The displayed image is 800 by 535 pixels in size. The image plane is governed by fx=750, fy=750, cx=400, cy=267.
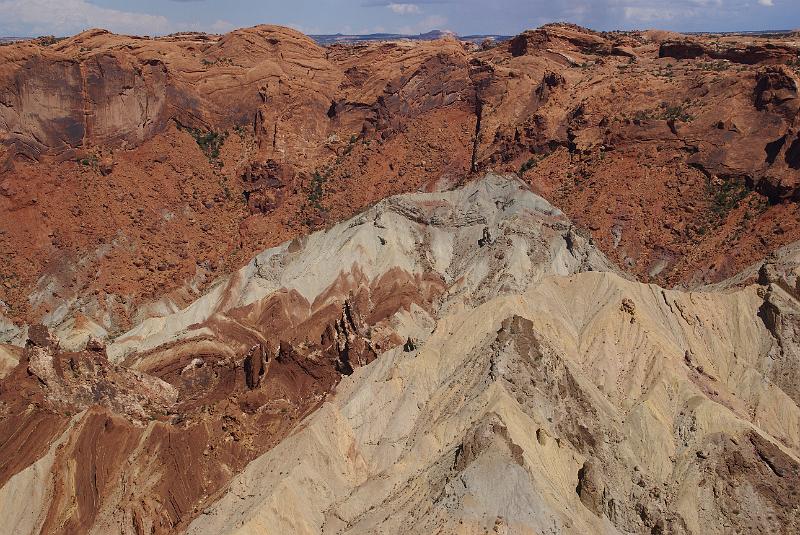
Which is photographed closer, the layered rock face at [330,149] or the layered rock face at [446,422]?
the layered rock face at [446,422]

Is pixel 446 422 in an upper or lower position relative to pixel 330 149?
lower

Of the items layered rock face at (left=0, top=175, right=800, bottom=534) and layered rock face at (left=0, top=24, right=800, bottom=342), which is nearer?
layered rock face at (left=0, top=175, right=800, bottom=534)

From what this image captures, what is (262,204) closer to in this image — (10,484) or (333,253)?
(333,253)

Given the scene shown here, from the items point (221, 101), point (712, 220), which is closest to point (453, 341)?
point (712, 220)

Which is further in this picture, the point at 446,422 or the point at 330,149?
the point at 330,149
